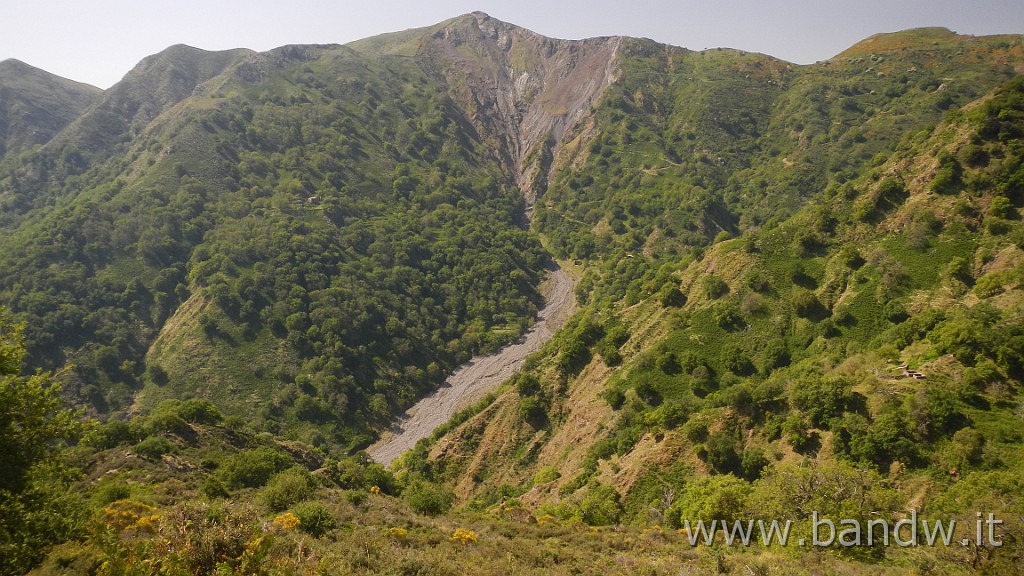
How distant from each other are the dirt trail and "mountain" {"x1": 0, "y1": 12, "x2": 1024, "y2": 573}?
13.0 ft

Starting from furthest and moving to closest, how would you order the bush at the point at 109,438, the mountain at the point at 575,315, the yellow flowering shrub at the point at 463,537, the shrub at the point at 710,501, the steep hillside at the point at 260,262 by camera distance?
the steep hillside at the point at 260,262
the bush at the point at 109,438
the mountain at the point at 575,315
the shrub at the point at 710,501
the yellow flowering shrub at the point at 463,537

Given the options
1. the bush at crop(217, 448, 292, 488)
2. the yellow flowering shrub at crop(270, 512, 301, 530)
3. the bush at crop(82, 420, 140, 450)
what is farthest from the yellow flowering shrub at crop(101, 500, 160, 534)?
the bush at crop(82, 420, 140, 450)

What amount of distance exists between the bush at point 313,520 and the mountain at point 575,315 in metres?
0.18

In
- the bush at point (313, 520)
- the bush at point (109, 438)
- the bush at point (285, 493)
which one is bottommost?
the bush at point (109, 438)

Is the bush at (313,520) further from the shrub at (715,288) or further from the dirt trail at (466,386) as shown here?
the dirt trail at (466,386)

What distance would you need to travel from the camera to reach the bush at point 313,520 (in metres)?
24.0

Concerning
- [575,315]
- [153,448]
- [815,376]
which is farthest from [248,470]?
[575,315]

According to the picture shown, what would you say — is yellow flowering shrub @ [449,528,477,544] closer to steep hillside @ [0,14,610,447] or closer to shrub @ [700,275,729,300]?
shrub @ [700,275,729,300]

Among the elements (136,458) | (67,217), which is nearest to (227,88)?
(67,217)

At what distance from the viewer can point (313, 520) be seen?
79.5 ft

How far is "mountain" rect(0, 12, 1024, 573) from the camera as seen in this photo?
102 ft

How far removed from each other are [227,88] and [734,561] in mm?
231233

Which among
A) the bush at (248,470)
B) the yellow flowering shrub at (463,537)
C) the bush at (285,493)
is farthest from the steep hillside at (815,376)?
the bush at (248,470)

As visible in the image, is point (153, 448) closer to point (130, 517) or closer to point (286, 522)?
point (130, 517)
